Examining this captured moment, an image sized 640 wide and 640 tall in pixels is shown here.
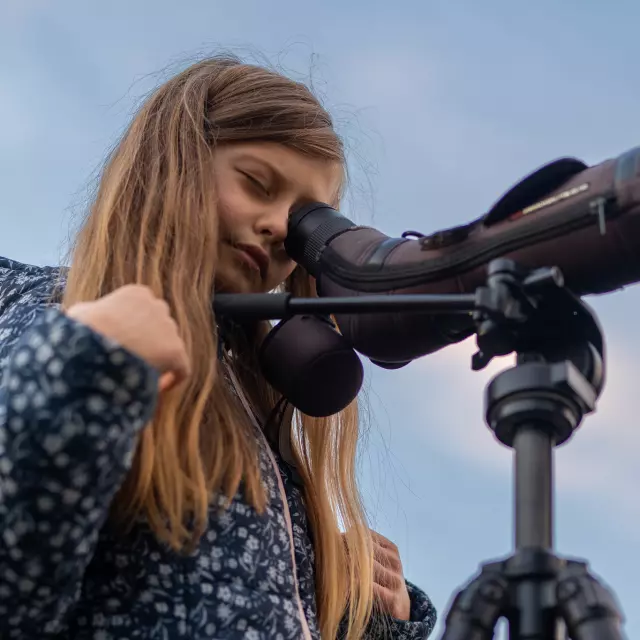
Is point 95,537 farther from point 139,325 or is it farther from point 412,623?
point 412,623

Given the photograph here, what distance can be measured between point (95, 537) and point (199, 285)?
1.23 ft

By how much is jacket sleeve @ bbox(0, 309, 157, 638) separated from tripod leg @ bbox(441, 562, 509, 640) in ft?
1.03

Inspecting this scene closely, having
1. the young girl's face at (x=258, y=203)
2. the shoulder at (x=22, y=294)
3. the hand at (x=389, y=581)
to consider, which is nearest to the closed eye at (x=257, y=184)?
the young girl's face at (x=258, y=203)

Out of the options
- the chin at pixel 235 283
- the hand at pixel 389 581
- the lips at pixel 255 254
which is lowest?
the hand at pixel 389 581

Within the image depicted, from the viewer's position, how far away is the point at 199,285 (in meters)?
1.22

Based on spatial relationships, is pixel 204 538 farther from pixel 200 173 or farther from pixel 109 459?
pixel 200 173

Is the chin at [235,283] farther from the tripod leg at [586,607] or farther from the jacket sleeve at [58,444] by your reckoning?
the tripod leg at [586,607]

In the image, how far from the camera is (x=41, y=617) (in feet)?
3.05

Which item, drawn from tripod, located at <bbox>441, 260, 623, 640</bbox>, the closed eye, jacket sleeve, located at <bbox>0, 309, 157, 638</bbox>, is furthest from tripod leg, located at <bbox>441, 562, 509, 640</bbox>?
the closed eye

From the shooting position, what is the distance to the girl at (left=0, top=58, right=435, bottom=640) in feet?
2.86


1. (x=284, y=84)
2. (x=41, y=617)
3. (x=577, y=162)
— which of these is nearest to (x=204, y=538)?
(x=41, y=617)

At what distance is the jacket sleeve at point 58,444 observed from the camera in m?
0.85

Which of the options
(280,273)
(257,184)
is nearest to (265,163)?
(257,184)

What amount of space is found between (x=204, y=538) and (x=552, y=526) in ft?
1.41
